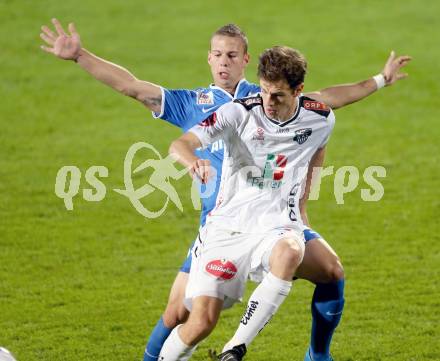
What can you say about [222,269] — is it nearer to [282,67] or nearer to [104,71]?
[282,67]

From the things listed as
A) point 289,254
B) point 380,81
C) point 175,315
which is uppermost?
point 380,81

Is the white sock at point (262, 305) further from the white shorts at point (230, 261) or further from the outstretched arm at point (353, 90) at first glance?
the outstretched arm at point (353, 90)

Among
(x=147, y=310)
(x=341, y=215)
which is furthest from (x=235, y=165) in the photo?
(x=341, y=215)

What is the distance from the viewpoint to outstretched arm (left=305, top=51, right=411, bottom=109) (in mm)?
7652

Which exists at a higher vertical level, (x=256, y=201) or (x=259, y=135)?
(x=259, y=135)

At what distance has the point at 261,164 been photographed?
6887mm

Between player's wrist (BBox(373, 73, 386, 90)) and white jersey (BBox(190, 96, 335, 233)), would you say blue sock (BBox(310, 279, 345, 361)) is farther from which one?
player's wrist (BBox(373, 73, 386, 90))

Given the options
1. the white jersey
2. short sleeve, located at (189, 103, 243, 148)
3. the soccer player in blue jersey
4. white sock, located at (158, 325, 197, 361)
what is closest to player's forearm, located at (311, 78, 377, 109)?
the soccer player in blue jersey

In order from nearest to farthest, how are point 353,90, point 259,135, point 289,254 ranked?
point 289,254 → point 259,135 → point 353,90

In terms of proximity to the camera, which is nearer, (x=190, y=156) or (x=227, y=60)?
(x=190, y=156)

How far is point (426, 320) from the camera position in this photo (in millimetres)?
8922

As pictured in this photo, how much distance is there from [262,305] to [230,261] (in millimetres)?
382
